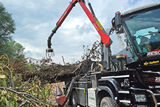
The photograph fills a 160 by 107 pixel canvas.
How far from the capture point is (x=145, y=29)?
3.94 m

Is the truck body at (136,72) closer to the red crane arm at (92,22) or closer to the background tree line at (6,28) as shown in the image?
the red crane arm at (92,22)

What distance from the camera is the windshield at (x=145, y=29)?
3.72m

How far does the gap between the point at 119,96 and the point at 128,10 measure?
2.26 meters

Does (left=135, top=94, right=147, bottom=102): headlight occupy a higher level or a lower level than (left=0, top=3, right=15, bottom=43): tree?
lower

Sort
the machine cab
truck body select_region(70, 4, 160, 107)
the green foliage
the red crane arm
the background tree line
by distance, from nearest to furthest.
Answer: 1. the green foliage
2. truck body select_region(70, 4, 160, 107)
3. the machine cab
4. the red crane arm
5. the background tree line

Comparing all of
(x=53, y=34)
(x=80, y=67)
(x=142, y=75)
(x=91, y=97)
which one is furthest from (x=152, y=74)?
(x=53, y=34)

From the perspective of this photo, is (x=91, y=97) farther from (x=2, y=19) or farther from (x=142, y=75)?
(x=2, y=19)

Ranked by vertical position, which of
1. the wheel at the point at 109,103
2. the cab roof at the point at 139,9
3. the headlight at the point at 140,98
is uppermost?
the cab roof at the point at 139,9

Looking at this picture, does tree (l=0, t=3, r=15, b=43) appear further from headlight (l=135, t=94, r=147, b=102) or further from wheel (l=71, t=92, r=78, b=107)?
headlight (l=135, t=94, r=147, b=102)

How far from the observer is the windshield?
12.2 ft

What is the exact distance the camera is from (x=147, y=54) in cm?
366

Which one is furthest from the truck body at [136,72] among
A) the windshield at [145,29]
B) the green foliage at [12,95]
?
the green foliage at [12,95]

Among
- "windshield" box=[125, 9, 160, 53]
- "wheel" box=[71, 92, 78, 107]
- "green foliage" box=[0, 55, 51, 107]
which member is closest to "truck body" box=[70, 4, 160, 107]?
"windshield" box=[125, 9, 160, 53]

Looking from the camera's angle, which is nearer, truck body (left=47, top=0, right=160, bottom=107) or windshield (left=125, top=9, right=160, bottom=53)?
truck body (left=47, top=0, right=160, bottom=107)
